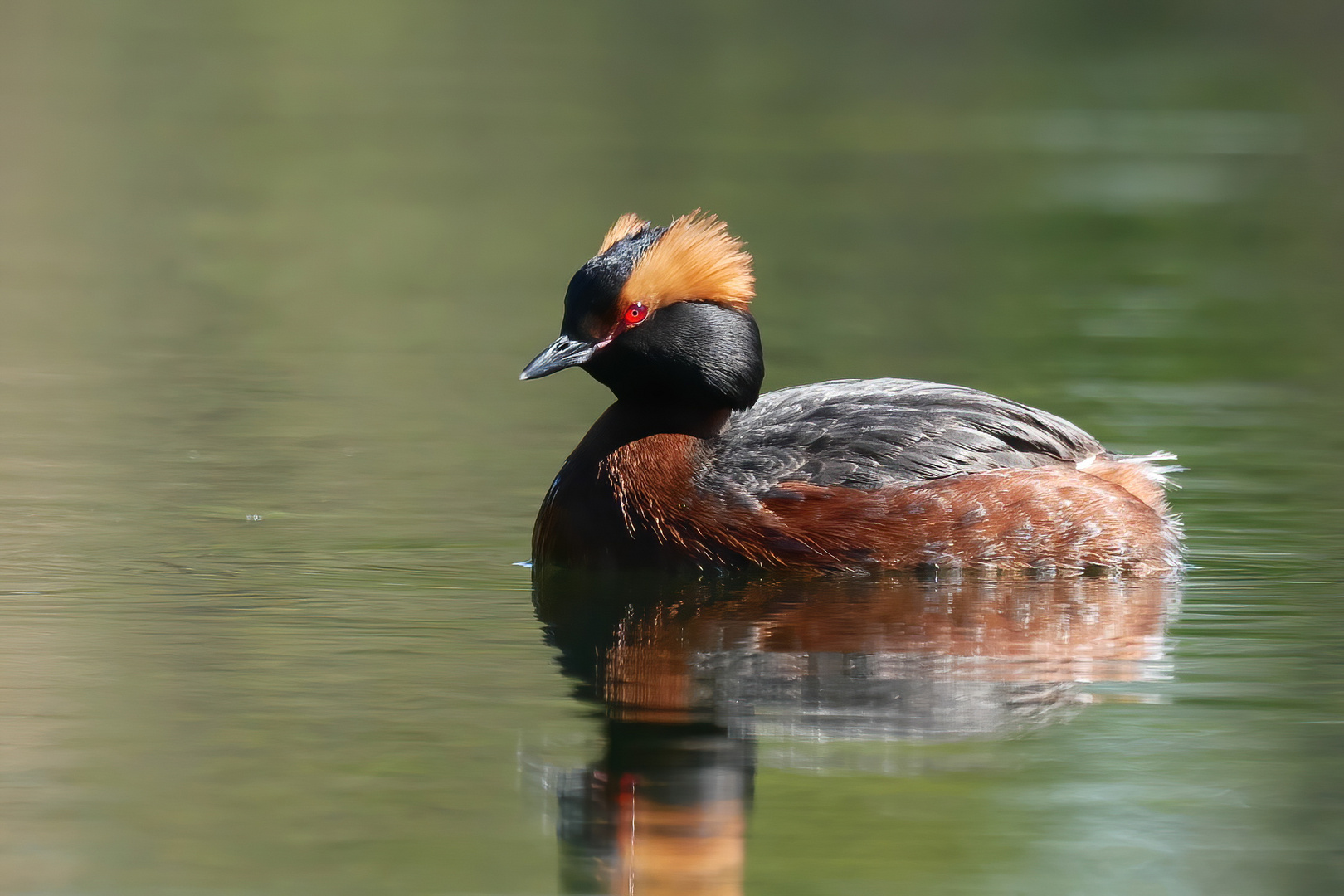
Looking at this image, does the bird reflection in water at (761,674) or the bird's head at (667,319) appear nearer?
the bird reflection in water at (761,674)

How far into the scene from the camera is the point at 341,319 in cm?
1830

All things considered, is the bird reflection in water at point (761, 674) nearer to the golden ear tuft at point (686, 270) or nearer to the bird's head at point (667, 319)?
the bird's head at point (667, 319)

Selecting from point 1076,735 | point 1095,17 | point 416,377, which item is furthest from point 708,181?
point 1095,17

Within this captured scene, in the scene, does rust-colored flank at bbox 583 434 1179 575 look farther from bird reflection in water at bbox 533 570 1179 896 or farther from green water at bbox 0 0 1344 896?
green water at bbox 0 0 1344 896

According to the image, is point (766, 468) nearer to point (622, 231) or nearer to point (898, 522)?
point (898, 522)

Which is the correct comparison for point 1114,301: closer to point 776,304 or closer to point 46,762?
point 776,304

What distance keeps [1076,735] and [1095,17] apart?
54.2 metres

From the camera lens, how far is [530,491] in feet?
39.5

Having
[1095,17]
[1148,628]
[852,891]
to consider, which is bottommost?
[852,891]

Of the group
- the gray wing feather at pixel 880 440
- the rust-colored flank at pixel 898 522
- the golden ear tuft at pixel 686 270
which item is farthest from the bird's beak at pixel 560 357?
the gray wing feather at pixel 880 440

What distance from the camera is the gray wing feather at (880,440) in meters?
10.2

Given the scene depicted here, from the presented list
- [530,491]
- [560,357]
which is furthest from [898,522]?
[530,491]

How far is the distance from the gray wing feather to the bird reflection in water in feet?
1.68

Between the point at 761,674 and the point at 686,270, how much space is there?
2606mm
